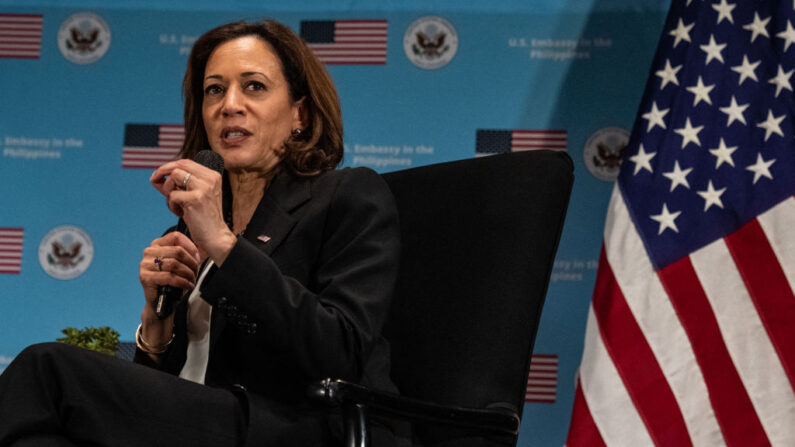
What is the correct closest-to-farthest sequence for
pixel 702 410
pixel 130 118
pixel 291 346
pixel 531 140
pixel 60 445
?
1. pixel 60 445
2. pixel 291 346
3. pixel 702 410
4. pixel 531 140
5. pixel 130 118

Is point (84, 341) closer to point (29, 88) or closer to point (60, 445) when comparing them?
point (29, 88)

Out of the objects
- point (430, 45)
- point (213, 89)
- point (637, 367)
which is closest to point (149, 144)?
point (430, 45)

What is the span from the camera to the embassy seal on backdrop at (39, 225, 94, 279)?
3471mm

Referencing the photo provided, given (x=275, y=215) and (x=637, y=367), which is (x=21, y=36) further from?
(x=637, y=367)

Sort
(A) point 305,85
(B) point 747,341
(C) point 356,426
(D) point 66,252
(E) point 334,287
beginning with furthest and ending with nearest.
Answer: (D) point 66,252
(B) point 747,341
(A) point 305,85
(E) point 334,287
(C) point 356,426

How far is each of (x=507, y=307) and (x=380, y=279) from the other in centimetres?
26

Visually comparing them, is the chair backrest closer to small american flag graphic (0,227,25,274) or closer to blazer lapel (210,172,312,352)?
blazer lapel (210,172,312,352)

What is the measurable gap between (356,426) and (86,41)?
286cm

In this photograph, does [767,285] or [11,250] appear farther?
[11,250]

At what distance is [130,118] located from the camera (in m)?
3.58

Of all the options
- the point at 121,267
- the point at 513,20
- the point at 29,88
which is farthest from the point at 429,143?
the point at 29,88

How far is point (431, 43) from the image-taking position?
3477mm

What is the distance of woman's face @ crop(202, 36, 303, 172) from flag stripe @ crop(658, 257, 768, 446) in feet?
4.78

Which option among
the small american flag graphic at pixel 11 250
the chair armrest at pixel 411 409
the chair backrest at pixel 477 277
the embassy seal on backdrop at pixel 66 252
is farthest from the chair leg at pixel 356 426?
the small american flag graphic at pixel 11 250
